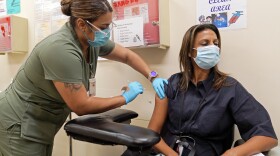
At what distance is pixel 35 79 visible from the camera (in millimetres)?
1241

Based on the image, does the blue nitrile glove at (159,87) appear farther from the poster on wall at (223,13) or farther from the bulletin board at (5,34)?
the bulletin board at (5,34)

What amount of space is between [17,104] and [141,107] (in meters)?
0.86

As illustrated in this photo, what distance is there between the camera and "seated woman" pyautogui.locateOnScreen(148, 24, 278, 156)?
1.28 metres

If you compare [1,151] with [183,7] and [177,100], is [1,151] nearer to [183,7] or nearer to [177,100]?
[177,100]

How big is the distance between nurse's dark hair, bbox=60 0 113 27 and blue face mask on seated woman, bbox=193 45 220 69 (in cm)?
53

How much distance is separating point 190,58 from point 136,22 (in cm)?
47

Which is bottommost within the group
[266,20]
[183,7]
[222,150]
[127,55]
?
[222,150]

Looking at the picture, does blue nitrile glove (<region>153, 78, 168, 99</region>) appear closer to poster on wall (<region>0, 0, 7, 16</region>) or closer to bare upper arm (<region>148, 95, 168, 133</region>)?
bare upper arm (<region>148, 95, 168, 133</region>)

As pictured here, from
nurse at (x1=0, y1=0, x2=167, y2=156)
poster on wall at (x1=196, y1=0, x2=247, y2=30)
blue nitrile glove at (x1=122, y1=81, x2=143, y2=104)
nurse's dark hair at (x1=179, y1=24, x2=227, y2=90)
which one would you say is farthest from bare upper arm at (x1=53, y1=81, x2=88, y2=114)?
poster on wall at (x1=196, y1=0, x2=247, y2=30)

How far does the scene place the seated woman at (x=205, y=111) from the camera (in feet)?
4.20

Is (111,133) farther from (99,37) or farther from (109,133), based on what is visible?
(99,37)

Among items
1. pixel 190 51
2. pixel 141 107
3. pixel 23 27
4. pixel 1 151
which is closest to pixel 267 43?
pixel 190 51

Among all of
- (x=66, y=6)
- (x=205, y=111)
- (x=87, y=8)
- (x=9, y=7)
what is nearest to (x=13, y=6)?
(x=9, y=7)

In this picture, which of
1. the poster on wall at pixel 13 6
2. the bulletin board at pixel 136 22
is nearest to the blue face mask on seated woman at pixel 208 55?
the bulletin board at pixel 136 22
